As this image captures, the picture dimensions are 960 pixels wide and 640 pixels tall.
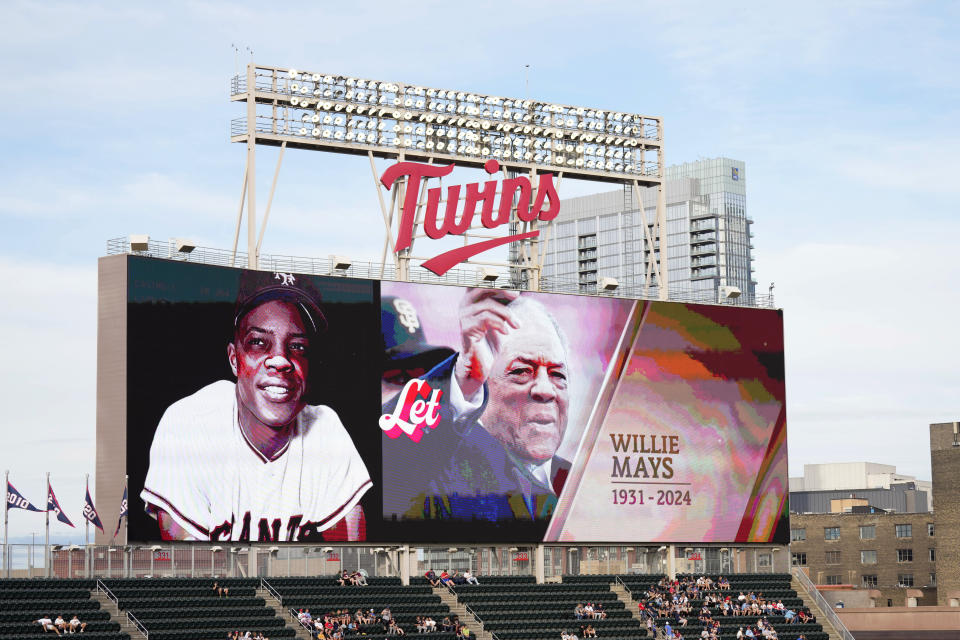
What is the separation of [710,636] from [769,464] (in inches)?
248

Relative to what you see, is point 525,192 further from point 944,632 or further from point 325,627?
point 944,632

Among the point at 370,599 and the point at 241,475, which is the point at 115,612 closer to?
the point at 241,475

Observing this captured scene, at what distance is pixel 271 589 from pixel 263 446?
4.30m

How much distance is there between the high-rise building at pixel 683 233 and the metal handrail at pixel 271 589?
102 m

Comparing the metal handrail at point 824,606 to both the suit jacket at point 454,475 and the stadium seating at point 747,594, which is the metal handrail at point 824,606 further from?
the suit jacket at point 454,475

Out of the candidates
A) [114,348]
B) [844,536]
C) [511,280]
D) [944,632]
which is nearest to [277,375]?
[114,348]

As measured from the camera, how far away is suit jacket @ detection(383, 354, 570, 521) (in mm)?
43562

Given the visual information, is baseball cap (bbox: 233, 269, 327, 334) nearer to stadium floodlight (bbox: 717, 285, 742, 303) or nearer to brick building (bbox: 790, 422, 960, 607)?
stadium floodlight (bbox: 717, 285, 742, 303)

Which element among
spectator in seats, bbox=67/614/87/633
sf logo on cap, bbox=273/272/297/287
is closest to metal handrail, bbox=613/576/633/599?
sf logo on cap, bbox=273/272/297/287

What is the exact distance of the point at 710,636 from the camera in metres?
47.3

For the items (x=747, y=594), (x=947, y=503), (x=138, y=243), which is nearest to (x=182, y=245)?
(x=138, y=243)

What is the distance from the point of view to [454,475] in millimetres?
44344

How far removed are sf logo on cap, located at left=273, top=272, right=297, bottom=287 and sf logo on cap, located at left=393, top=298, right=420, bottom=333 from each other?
3212 mm

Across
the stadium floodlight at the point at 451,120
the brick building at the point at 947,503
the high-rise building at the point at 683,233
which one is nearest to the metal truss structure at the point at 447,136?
the stadium floodlight at the point at 451,120
